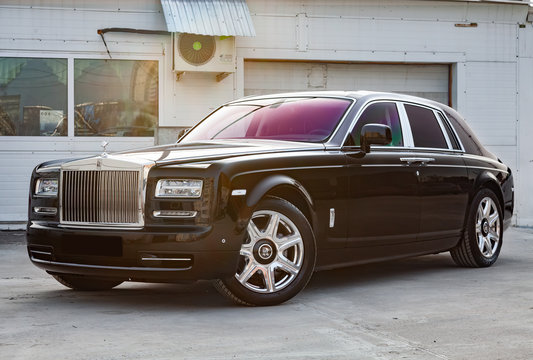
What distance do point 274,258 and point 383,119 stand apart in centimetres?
199

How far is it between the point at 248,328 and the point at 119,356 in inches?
39.2

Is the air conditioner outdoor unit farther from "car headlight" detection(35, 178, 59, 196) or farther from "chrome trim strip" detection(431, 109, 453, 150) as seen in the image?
"car headlight" detection(35, 178, 59, 196)

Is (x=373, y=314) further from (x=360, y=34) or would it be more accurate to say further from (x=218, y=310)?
(x=360, y=34)

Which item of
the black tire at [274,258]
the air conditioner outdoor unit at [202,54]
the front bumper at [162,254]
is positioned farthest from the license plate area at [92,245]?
the air conditioner outdoor unit at [202,54]

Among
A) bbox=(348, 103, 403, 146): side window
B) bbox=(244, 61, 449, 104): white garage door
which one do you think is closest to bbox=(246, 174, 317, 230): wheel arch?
bbox=(348, 103, 403, 146): side window

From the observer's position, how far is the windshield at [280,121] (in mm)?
6875

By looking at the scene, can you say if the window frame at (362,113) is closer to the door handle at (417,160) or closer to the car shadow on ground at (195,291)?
the door handle at (417,160)

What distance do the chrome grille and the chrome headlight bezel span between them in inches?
4.6

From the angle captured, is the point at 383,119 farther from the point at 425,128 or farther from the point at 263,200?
the point at 263,200

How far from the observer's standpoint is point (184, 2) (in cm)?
1384

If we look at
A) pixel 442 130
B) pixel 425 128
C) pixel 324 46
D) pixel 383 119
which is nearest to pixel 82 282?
pixel 383 119

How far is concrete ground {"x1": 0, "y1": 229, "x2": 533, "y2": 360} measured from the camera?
4508 mm

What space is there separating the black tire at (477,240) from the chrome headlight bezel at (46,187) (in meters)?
3.81

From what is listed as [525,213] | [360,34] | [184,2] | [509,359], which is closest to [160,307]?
[509,359]
